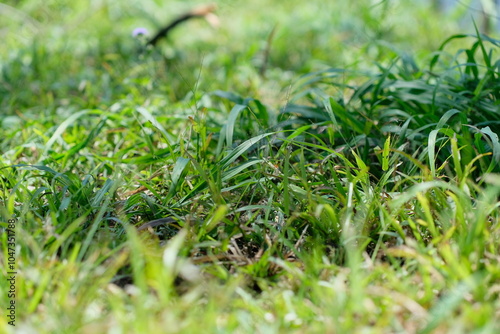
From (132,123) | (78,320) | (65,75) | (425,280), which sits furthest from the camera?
(65,75)

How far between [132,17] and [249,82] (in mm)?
2188

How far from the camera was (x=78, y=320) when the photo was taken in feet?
3.59

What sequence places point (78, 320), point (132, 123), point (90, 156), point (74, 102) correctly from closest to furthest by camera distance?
point (78, 320), point (90, 156), point (132, 123), point (74, 102)

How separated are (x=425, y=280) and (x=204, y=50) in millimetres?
3553

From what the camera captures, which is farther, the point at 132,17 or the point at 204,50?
the point at 132,17

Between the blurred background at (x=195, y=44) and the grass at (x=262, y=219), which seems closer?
the grass at (x=262, y=219)

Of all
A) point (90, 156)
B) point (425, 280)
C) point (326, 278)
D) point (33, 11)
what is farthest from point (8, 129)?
point (33, 11)

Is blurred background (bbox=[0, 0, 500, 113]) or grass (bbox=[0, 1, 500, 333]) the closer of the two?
grass (bbox=[0, 1, 500, 333])

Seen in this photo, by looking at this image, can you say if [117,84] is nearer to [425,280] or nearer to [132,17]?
[132,17]

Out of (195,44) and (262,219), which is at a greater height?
(195,44)

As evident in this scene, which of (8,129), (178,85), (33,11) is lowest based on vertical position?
(178,85)

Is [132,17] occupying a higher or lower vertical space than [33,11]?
lower

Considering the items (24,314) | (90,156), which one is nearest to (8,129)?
(90,156)

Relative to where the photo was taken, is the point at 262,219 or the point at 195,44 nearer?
the point at 262,219
